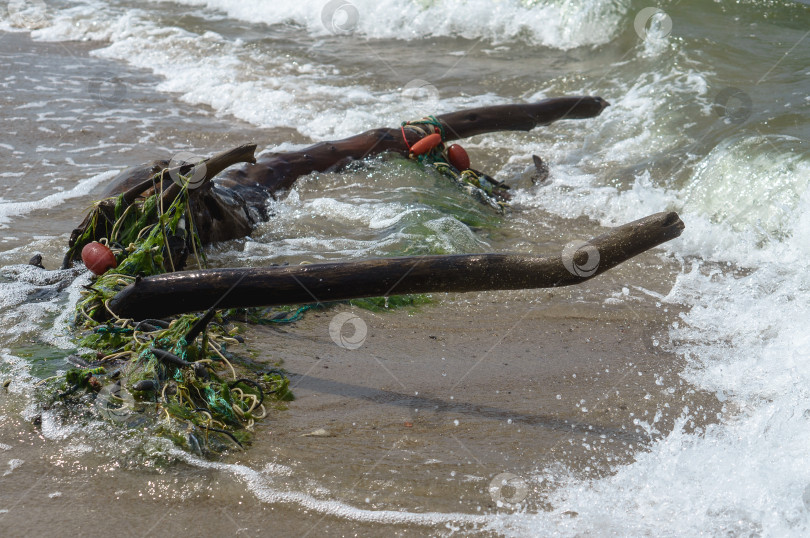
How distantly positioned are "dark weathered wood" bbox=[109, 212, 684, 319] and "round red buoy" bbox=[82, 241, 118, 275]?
1.08m

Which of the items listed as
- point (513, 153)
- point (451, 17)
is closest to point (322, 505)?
point (513, 153)

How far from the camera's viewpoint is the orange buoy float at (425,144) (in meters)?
6.48

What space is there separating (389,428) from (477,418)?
1.35 feet

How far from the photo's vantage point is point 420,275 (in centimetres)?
325

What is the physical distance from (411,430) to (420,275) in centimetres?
68

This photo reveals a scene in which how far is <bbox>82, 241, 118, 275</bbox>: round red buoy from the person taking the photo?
4109 mm

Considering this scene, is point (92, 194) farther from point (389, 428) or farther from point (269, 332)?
point (389, 428)

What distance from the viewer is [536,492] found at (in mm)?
2852

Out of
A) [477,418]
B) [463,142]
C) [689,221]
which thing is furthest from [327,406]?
[463,142]

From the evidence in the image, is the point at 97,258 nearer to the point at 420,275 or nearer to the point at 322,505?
the point at 420,275

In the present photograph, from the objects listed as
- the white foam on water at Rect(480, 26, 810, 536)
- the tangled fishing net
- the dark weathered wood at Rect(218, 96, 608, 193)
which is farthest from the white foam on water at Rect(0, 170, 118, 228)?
the white foam on water at Rect(480, 26, 810, 536)

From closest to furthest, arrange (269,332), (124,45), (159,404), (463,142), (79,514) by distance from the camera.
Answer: (79,514)
(159,404)
(269,332)
(463,142)
(124,45)

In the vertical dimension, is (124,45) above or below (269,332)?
above

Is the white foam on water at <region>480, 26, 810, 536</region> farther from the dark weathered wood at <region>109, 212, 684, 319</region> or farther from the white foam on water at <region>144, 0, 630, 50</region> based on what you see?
the white foam on water at <region>144, 0, 630, 50</region>
